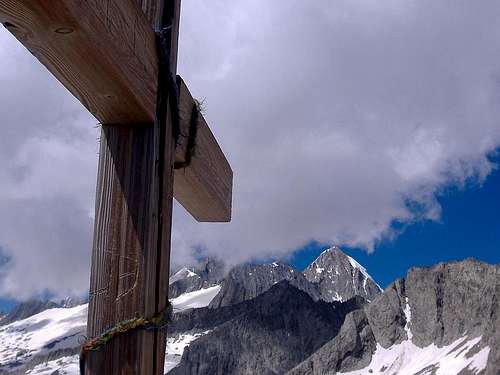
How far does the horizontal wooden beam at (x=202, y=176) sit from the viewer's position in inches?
88.5

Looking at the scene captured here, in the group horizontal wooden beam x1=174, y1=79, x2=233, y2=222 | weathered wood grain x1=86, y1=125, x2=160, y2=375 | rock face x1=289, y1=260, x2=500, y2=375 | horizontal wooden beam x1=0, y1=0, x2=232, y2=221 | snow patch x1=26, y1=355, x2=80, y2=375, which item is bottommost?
weathered wood grain x1=86, y1=125, x2=160, y2=375

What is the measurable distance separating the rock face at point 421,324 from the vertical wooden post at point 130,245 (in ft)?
339

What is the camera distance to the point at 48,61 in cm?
155

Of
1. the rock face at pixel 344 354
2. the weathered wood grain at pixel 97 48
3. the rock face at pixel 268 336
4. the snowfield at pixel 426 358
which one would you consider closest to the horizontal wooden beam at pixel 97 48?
the weathered wood grain at pixel 97 48

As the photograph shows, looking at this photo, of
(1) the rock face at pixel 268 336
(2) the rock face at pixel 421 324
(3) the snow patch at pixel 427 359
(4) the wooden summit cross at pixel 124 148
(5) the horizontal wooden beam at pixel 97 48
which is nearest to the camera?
(5) the horizontal wooden beam at pixel 97 48

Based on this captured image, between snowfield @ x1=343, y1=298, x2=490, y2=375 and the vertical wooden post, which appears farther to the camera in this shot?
snowfield @ x1=343, y1=298, x2=490, y2=375

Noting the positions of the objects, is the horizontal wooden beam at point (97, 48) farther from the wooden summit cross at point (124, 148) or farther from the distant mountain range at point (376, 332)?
the distant mountain range at point (376, 332)

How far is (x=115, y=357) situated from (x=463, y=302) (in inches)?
4784

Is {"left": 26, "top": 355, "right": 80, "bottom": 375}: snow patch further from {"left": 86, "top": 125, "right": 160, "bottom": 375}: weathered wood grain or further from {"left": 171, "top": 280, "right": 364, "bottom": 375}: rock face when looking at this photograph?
{"left": 86, "top": 125, "right": 160, "bottom": 375}: weathered wood grain

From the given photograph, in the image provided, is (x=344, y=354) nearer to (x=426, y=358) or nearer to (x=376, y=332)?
(x=376, y=332)

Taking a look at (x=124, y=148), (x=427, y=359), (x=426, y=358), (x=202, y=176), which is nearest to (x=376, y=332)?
(x=426, y=358)

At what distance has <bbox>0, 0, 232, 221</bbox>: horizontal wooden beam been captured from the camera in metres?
1.39

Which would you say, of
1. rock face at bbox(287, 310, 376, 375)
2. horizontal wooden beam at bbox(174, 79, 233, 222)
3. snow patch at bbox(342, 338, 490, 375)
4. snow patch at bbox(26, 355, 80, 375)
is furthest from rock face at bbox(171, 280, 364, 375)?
horizontal wooden beam at bbox(174, 79, 233, 222)

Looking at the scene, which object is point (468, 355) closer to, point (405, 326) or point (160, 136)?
point (405, 326)
